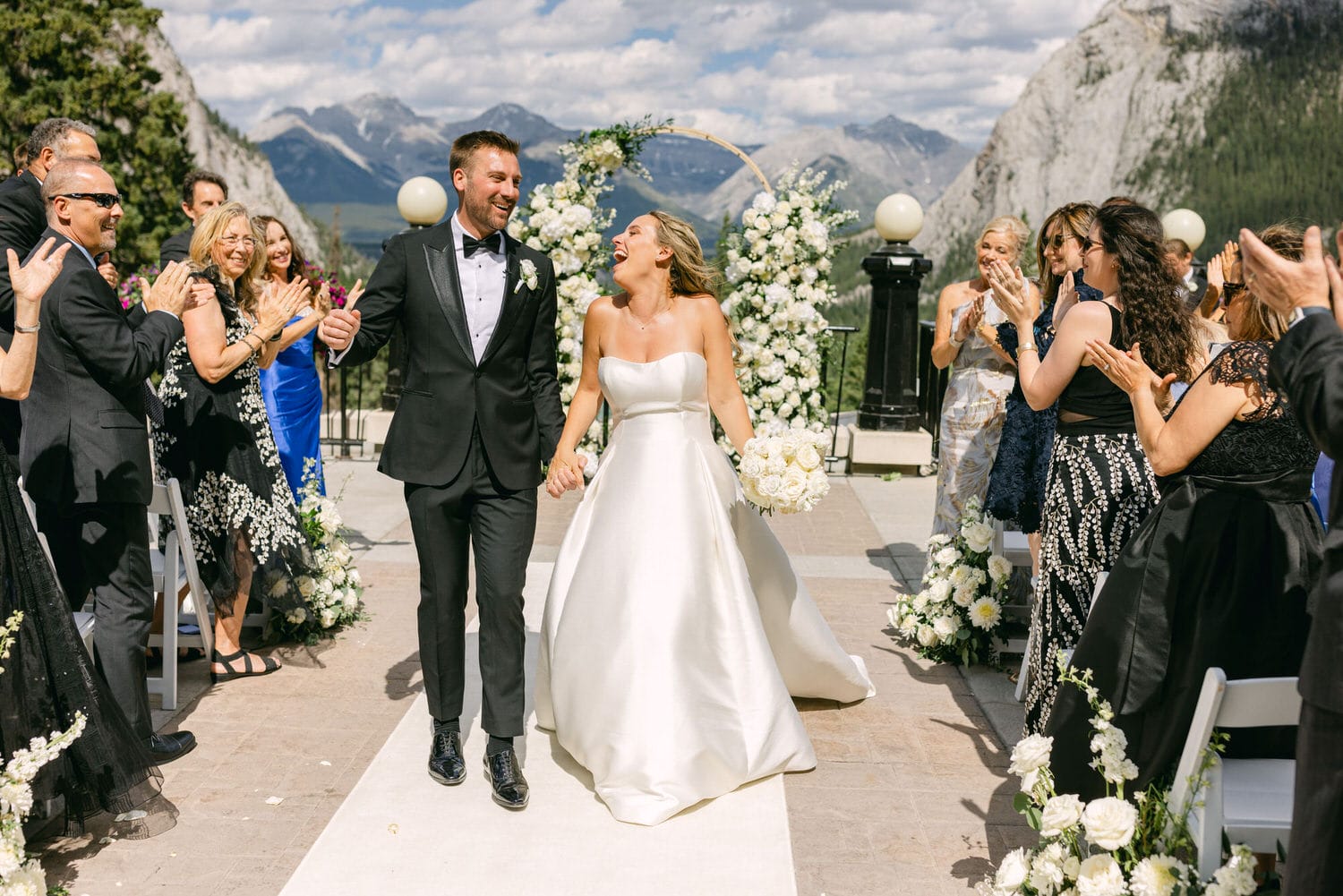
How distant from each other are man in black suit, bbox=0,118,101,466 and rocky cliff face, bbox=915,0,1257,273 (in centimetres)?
10654

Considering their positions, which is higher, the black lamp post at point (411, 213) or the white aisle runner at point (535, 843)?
the black lamp post at point (411, 213)

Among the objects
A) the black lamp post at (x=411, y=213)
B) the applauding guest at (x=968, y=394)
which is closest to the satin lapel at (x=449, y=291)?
the applauding guest at (x=968, y=394)

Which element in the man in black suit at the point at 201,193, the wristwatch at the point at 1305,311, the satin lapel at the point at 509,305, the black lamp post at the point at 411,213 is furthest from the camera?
the black lamp post at the point at 411,213

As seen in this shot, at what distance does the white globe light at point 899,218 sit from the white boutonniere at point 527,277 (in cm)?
691

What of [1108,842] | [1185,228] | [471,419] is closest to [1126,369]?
[1108,842]

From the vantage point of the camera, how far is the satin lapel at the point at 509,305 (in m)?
4.01

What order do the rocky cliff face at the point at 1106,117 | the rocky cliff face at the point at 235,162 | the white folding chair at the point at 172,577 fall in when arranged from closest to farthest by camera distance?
1. the white folding chair at the point at 172,577
2. the rocky cliff face at the point at 235,162
3. the rocky cliff face at the point at 1106,117

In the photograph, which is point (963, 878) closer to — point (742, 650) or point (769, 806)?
point (769, 806)

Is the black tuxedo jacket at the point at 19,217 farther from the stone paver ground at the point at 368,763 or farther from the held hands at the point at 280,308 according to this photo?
the stone paver ground at the point at 368,763

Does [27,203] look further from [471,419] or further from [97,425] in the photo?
[471,419]

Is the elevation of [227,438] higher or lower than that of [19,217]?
lower

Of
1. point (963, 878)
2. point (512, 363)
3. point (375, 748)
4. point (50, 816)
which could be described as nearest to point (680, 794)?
point (963, 878)

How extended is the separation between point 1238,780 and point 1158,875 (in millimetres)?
357

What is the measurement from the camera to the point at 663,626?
4.04 meters
